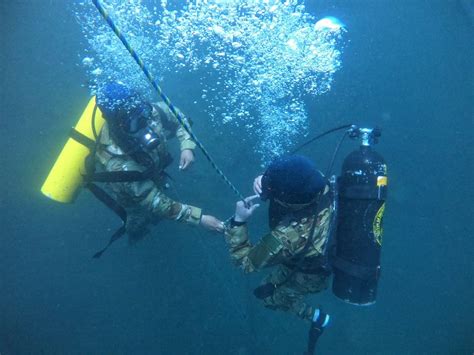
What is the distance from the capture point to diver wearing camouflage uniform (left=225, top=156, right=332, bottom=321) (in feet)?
7.23

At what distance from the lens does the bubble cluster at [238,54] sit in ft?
20.1

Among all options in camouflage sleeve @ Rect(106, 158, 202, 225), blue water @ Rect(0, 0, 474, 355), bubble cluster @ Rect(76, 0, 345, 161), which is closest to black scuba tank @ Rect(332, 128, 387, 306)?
camouflage sleeve @ Rect(106, 158, 202, 225)

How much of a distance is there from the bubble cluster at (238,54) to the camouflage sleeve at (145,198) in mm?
2863

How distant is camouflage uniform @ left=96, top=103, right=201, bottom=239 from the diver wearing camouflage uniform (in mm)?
800

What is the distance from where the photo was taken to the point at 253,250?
2.57 meters

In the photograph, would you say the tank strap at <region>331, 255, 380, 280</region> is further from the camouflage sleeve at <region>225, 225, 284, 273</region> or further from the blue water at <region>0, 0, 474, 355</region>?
the blue water at <region>0, 0, 474, 355</region>

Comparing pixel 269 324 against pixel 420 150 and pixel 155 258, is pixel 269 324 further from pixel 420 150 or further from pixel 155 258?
pixel 420 150

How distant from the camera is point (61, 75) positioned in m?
6.34

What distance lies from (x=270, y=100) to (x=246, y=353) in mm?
4754

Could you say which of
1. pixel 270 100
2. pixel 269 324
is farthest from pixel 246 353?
pixel 270 100

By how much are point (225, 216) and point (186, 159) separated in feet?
7.34

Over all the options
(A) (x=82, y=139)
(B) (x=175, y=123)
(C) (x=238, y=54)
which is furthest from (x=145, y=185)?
(C) (x=238, y=54)

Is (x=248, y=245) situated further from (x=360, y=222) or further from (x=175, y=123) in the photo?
(x=175, y=123)

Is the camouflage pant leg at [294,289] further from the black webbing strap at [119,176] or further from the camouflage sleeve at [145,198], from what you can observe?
the black webbing strap at [119,176]
